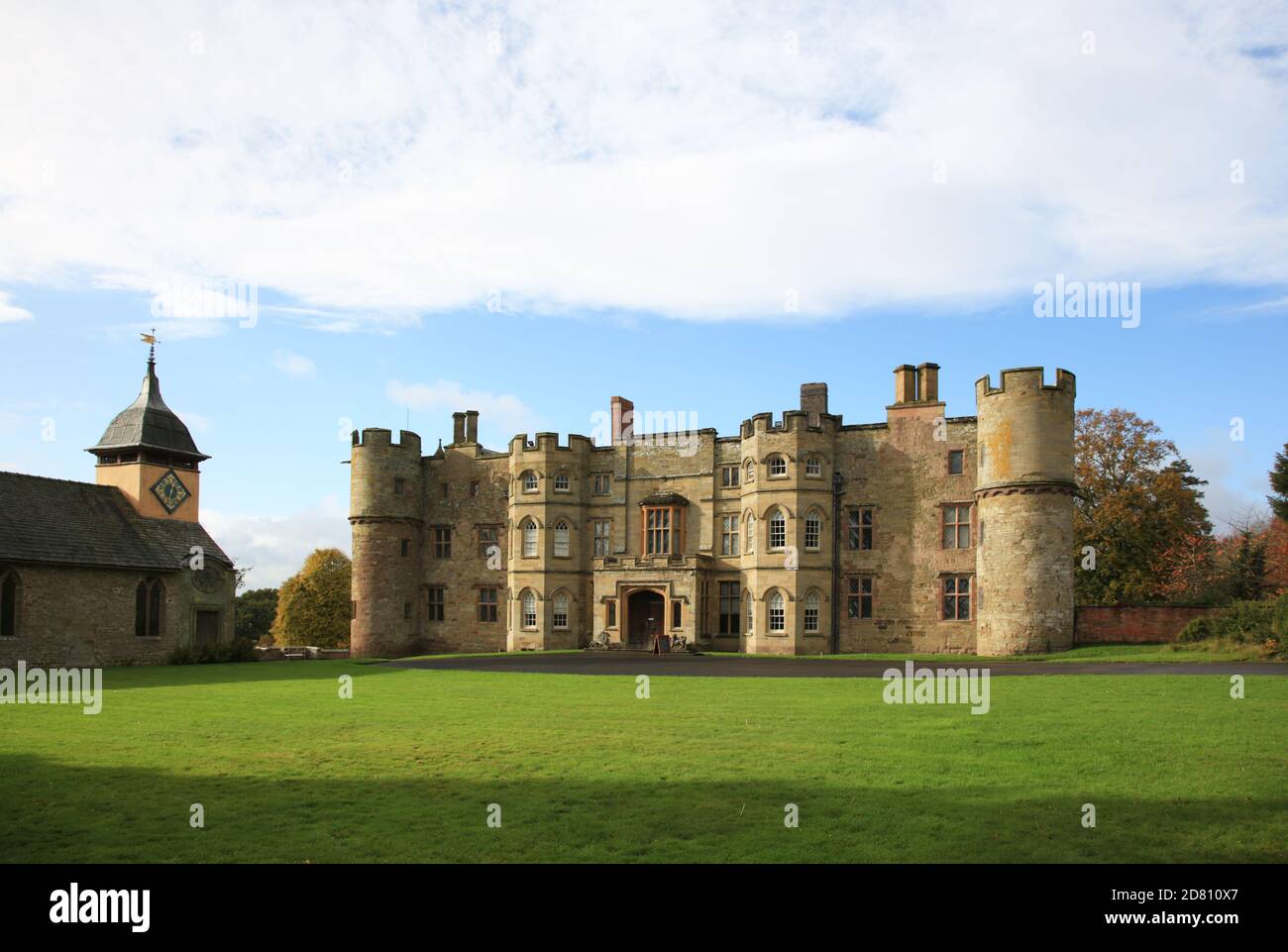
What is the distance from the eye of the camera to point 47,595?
35031 mm

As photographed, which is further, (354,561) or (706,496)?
(354,561)

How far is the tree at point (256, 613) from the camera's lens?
83.9 m

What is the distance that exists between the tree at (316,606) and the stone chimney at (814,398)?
123 ft

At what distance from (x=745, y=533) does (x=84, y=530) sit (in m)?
26.8

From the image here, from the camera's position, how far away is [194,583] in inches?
1613

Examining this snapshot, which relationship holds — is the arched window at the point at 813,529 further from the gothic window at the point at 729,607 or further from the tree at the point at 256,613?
the tree at the point at 256,613

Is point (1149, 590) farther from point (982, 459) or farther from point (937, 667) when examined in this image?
point (937, 667)

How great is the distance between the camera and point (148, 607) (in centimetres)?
3888

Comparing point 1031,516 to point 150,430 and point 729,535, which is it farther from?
point 150,430

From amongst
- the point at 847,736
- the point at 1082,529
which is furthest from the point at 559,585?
the point at 847,736
